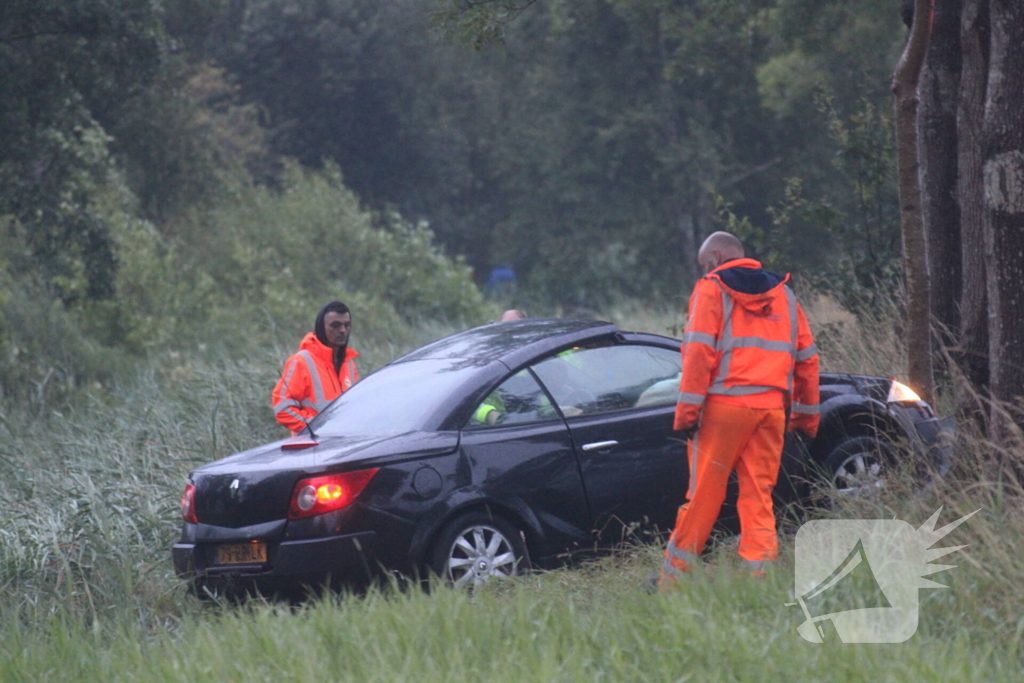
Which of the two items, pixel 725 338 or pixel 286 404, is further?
pixel 286 404

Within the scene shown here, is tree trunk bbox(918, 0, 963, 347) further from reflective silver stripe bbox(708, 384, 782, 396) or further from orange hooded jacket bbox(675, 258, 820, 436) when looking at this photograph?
reflective silver stripe bbox(708, 384, 782, 396)

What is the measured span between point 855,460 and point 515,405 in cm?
201

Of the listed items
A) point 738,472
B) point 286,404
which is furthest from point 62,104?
point 738,472

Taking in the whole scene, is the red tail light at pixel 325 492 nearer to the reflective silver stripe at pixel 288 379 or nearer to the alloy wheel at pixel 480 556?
the alloy wheel at pixel 480 556

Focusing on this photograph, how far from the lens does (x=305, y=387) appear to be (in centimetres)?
838

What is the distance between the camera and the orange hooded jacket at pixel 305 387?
8289 millimetres

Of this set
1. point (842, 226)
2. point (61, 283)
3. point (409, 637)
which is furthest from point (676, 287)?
point (409, 637)

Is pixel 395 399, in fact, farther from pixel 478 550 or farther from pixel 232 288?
pixel 232 288

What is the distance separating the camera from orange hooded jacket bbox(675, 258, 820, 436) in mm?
5770

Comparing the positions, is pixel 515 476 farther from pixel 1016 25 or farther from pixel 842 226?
pixel 842 226

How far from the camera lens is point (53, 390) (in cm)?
1638

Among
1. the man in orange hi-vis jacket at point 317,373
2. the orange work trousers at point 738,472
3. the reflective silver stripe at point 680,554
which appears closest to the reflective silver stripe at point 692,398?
the orange work trousers at point 738,472

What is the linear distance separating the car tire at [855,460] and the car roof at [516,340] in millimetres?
1437

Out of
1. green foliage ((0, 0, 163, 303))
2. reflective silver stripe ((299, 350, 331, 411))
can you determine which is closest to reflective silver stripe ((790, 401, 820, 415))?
reflective silver stripe ((299, 350, 331, 411))
